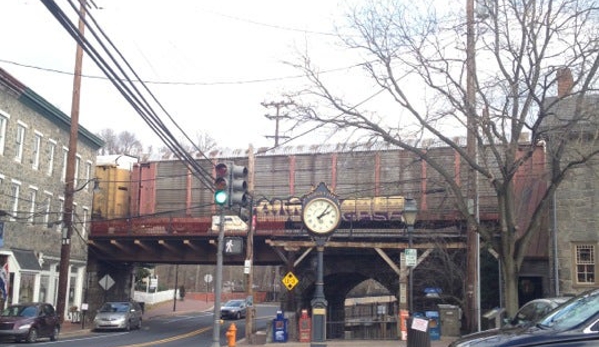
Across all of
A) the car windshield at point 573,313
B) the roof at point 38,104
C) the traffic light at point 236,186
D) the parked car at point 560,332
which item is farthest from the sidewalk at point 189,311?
the parked car at point 560,332

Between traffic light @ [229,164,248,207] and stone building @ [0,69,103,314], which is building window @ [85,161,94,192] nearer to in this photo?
stone building @ [0,69,103,314]

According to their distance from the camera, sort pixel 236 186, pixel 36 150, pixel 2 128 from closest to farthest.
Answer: pixel 236 186, pixel 2 128, pixel 36 150

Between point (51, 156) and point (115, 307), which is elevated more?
point (51, 156)

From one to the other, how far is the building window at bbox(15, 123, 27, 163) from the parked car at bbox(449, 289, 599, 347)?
31.3 metres

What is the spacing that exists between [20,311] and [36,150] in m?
12.0

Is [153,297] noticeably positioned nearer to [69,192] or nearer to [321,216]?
[69,192]

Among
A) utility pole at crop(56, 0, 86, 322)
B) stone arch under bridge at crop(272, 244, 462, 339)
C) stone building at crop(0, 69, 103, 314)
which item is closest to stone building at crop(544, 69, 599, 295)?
stone arch under bridge at crop(272, 244, 462, 339)

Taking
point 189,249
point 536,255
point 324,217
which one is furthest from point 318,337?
point 189,249

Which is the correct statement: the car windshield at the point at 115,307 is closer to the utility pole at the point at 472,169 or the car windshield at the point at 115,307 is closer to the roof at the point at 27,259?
the roof at the point at 27,259

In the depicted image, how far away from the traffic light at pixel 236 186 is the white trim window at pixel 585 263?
14.5 m

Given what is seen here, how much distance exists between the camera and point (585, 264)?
24.4 meters

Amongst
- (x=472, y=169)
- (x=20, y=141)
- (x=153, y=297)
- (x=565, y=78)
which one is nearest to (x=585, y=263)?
(x=472, y=169)

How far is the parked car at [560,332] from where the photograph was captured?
5297 millimetres

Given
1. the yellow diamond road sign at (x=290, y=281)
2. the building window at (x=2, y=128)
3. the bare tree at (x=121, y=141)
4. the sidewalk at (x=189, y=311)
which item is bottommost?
the sidewalk at (x=189, y=311)
